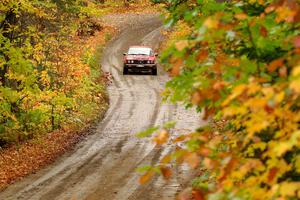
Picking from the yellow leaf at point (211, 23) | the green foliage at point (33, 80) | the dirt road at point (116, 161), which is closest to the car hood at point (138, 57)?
the dirt road at point (116, 161)

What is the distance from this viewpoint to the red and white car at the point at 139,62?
3281 centimetres

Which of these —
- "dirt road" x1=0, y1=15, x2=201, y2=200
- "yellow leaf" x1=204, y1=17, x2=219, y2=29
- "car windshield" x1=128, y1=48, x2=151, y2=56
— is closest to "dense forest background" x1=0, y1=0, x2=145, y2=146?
"dirt road" x1=0, y1=15, x2=201, y2=200

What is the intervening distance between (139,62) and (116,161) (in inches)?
724

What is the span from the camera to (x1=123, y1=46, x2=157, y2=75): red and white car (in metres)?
32.8

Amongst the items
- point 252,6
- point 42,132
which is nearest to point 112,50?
point 42,132

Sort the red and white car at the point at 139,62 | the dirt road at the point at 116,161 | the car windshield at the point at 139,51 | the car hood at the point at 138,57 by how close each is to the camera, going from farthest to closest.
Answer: the car windshield at the point at 139,51, the red and white car at the point at 139,62, the car hood at the point at 138,57, the dirt road at the point at 116,161

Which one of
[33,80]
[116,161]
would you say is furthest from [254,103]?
[33,80]

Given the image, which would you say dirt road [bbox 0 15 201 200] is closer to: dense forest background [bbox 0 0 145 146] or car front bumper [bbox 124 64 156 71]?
dense forest background [bbox 0 0 145 146]

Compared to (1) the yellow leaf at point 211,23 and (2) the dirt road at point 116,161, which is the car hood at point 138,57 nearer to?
(2) the dirt road at point 116,161

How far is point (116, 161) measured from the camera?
1514cm

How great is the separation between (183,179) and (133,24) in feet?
133

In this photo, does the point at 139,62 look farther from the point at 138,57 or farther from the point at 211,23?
the point at 211,23

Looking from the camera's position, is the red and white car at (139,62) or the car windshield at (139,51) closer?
the red and white car at (139,62)

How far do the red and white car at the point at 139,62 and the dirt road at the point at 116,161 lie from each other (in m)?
3.94
